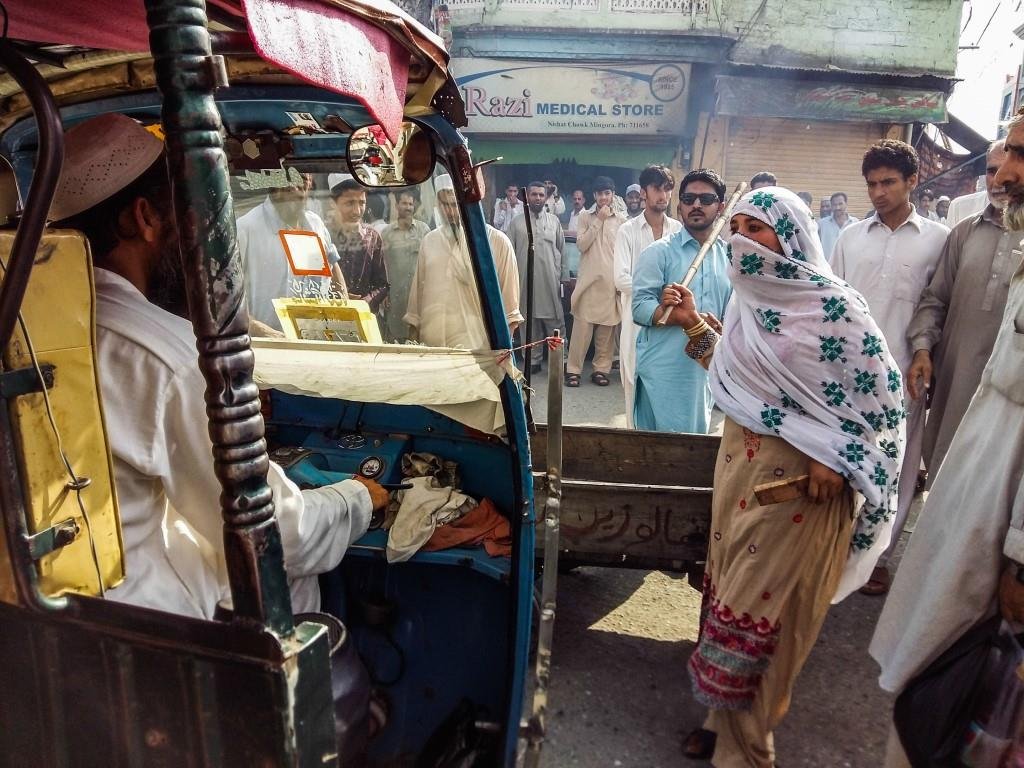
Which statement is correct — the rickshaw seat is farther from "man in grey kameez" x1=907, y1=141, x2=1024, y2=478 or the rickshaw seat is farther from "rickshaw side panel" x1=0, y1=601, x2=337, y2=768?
"man in grey kameez" x1=907, y1=141, x2=1024, y2=478

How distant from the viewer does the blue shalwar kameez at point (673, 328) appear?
3.78 meters

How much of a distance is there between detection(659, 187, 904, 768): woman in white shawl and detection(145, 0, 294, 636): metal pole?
1.74 m

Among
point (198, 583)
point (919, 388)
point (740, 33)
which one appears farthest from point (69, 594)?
point (740, 33)

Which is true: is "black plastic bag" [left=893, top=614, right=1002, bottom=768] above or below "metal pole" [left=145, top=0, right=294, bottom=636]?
below

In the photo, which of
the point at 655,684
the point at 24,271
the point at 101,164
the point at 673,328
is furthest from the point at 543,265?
the point at 24,271

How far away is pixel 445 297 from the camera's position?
213cm

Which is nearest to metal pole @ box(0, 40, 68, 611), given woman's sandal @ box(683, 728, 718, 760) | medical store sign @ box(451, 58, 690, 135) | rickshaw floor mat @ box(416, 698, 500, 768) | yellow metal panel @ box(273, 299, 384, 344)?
yellow metal panel @ box(273, 299, 384, 344)

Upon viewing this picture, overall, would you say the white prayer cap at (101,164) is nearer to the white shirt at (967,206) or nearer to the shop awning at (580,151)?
the white shirt at (967,206)

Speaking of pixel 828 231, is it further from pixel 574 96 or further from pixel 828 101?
pixel 574 96

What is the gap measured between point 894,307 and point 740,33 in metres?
12.1

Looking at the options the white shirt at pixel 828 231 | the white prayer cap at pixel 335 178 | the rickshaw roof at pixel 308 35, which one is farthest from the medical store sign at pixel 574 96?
the rickshaw roof at pixel 308 35

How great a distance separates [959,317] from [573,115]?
38.7 ft

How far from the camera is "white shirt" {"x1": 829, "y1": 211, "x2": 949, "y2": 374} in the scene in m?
3.75

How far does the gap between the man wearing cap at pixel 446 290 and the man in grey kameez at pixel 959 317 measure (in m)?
2.51
